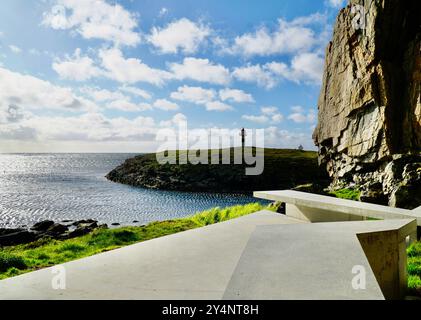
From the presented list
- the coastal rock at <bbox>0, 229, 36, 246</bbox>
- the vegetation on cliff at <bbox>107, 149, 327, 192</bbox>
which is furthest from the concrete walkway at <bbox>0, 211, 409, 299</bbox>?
the vegetation on cliff at <bbox>107, 149, 327, 192</bbox>

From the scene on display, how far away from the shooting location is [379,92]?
2120cm

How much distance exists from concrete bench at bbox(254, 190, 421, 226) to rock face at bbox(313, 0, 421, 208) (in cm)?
936

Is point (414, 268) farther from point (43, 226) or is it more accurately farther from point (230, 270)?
point (43, 226)

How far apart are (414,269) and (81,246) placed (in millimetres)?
13154

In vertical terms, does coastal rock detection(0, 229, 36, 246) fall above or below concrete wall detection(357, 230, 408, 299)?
below

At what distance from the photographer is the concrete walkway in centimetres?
312

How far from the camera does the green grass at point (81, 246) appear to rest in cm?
1151

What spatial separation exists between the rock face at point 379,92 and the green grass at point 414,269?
786 centimetres
